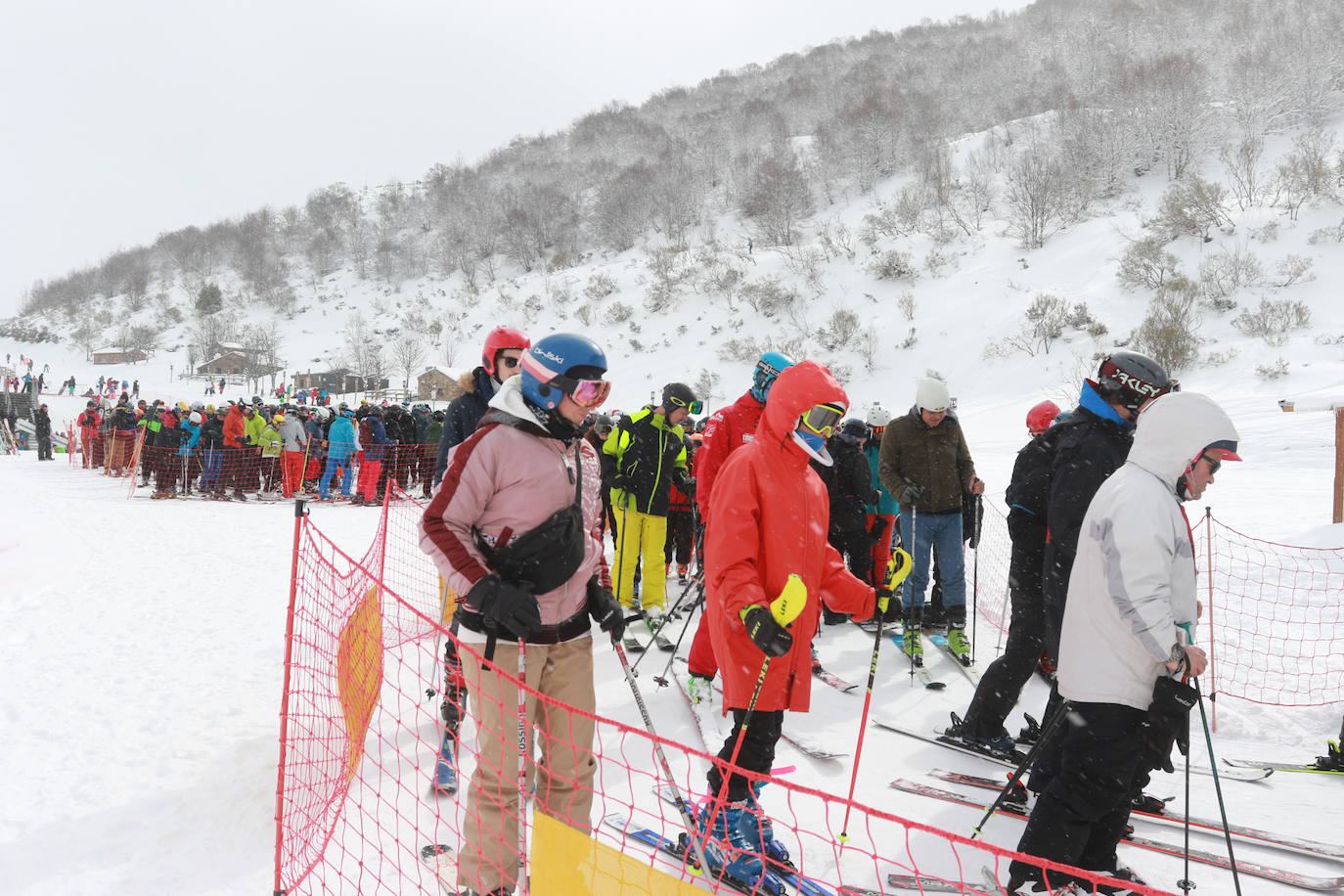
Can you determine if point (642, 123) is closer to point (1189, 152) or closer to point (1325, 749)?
point (1189, 152)

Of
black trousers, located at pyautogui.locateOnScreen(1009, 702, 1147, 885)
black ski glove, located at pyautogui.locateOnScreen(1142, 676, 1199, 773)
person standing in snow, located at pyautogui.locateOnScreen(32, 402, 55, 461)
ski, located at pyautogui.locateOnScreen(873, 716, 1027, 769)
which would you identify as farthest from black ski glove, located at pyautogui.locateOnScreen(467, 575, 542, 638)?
person standing in snow, located at pyautogui.locateOnScreen(32, 402, 55, 461)

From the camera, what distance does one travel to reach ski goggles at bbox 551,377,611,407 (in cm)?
236

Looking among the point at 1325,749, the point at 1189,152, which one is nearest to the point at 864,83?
the point at 1189,152

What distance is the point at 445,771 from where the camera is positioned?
3.39 m

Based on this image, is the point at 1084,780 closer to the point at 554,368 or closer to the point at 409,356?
the point at 554,368

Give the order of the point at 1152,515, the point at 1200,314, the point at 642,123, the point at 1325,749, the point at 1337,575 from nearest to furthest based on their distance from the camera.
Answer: the point at 1152,515 < the point at 1325,749 < the point at 1337,575 < the point at 1200,314 < the point at 642,123

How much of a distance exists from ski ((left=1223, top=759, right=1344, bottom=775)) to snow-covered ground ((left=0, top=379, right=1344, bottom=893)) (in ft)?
0.25

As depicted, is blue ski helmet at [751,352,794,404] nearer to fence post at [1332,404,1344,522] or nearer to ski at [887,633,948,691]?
ski at [887,633,948,691]

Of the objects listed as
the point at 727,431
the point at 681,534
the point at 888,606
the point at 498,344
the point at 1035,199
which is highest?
the point at 1035,199

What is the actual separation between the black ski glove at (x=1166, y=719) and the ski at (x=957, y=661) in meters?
2.29

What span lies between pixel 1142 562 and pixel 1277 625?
13.9 feet

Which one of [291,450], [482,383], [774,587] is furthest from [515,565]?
[291,450]

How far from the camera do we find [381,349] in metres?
50.1

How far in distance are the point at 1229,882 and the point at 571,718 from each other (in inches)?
103
